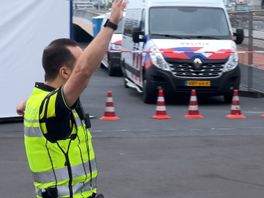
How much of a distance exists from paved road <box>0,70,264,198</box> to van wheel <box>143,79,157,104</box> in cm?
60

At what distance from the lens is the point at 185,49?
16.8 metres

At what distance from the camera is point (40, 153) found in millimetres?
3768

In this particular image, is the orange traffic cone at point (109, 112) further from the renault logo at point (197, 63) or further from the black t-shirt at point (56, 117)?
the black t-shirt at point (56, 117)

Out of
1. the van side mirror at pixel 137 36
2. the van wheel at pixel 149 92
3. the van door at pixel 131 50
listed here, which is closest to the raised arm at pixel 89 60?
the van wheel at pixel 149 92

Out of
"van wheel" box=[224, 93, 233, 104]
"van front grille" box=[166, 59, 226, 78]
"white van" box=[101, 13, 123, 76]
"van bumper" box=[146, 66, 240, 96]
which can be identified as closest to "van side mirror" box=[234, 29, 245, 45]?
"van bumper" box=[146, 66, 240, 96]

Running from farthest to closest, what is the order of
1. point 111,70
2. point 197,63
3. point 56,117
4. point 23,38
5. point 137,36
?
1. point 111,70
2. point 137,36
3. point 197,63
4. point 23,38
5. point 56,117

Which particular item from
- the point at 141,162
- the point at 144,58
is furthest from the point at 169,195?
the point at 144,58

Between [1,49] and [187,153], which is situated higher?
[1,49]

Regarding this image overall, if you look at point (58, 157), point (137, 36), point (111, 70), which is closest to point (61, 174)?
point (58, 157)

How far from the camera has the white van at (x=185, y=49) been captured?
16797 millimetres

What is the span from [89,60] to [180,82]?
1326 centimetres

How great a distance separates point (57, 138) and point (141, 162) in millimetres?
6439

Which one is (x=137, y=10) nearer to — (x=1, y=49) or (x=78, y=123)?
(x=1, y=49)

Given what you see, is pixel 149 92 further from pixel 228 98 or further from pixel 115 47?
pixel 115 47
